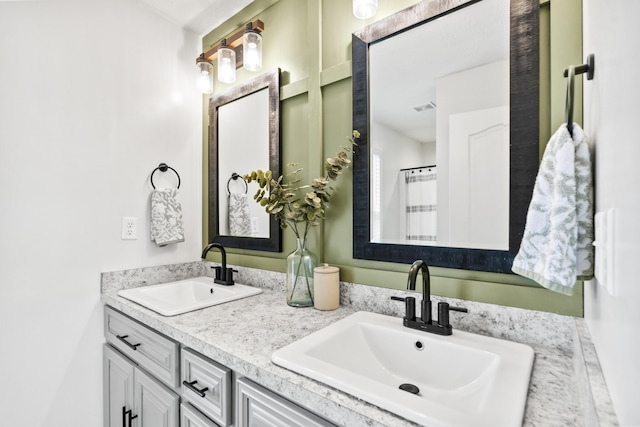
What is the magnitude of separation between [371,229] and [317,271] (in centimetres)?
27

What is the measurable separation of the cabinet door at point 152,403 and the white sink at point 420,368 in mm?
584

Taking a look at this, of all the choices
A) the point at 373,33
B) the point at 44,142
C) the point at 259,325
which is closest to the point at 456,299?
the point at 259,325

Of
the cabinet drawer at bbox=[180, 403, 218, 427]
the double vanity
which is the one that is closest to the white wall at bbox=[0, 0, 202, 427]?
the double vanity

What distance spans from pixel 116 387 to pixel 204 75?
1682 millimetres

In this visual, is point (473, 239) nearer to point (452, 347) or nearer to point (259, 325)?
point (452, 347)

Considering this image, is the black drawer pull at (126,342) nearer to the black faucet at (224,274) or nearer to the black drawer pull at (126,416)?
the black drawer pull at (126,416)

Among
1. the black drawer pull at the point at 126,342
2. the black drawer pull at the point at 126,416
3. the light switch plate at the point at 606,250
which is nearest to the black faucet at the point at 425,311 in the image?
the light switch plate at the point at 606,250

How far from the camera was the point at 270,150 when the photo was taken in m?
1.63

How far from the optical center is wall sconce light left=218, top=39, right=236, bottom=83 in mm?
1762

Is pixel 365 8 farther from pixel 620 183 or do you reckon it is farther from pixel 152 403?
pixel 152 403

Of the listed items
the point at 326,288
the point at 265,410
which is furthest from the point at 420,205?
the point at 265,410

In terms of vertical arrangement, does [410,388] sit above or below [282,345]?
below

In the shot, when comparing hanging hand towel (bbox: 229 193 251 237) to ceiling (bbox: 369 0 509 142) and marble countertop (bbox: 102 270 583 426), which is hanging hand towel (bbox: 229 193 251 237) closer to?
marble countertop (bbox: 102 270 583 426)

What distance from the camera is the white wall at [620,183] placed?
0.38 metres
